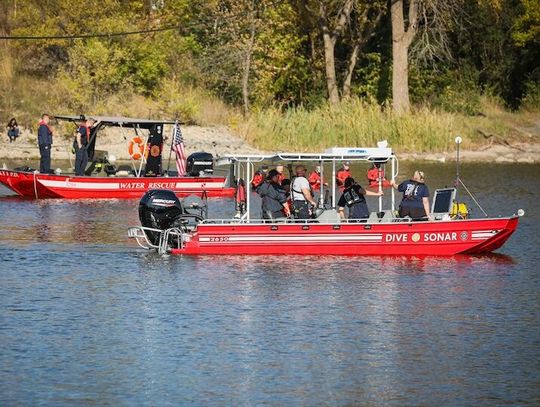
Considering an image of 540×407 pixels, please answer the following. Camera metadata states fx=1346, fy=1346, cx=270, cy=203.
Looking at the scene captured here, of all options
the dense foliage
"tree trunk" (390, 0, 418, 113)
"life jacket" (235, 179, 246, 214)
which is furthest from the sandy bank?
"life jacket" (235, 179, 246, 214)

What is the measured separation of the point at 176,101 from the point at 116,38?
5.61 m

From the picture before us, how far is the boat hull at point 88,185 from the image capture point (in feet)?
132

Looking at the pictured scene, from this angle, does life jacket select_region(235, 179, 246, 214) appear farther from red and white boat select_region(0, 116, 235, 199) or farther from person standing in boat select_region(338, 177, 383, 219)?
red and white boat select_region(0, 116, 235, 199)

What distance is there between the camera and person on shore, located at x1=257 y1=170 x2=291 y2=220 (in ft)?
91.6

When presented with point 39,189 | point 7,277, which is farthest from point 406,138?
point 7,277

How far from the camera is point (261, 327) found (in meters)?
21.8

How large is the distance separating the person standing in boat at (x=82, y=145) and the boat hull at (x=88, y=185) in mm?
484

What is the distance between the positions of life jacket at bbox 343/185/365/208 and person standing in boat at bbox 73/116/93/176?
46.1 ft

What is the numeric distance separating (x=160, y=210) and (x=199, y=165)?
45.1 feet

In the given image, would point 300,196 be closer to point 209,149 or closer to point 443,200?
point 443,200

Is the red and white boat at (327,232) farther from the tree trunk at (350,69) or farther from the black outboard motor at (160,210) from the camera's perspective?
the tree trunk at (350,69)

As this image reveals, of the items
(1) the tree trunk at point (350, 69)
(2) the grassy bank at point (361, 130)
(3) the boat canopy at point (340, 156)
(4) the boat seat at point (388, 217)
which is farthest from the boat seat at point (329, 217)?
(1) the tree trunk at point (350, 69)

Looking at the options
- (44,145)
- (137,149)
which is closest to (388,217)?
(137,149)

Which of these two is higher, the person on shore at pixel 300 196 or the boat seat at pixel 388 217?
the person on shore at pixel 300 196
